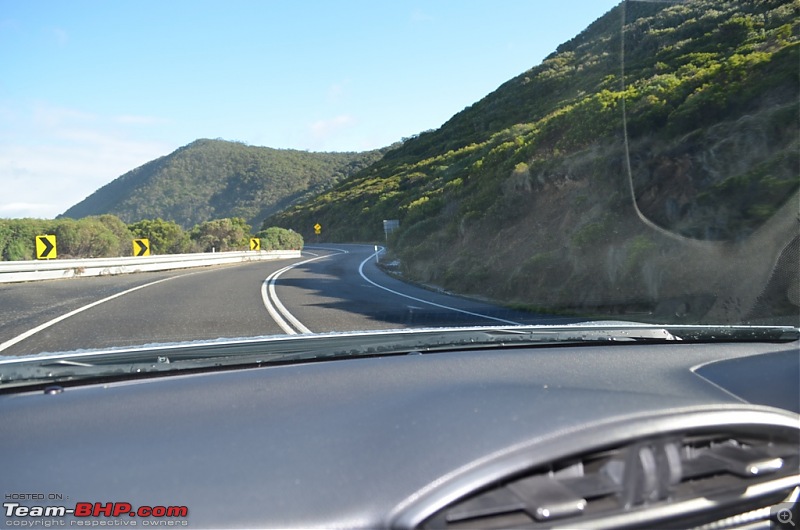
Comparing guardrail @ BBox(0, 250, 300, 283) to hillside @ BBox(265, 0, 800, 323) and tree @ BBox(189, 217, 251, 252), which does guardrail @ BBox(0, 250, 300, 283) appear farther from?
tree @ BBox(189, 217, 251, 252)

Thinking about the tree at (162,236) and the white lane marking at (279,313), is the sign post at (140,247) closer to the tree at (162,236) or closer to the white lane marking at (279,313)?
the tree at (162,236)

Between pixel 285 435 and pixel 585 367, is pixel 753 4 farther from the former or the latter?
pixel 285 435

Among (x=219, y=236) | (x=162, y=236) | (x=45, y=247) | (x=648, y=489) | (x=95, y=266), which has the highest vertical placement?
(x=648, y=489)

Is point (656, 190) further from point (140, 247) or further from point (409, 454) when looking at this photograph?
point (140, 247)

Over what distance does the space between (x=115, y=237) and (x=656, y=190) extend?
96.0 ft

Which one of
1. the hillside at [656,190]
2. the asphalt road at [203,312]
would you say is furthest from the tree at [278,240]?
the asphalt road at [203,312]

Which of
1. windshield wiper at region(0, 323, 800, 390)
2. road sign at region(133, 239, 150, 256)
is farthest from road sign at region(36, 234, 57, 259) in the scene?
windshield wiper at region(0, 323, 800, 390)

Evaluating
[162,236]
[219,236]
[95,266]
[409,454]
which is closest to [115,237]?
[162,236]

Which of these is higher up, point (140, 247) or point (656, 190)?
point (656, 190)

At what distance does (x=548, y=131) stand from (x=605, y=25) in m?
13.2

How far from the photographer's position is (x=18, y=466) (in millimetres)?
2275

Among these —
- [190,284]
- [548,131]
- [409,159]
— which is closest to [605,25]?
[548,131]

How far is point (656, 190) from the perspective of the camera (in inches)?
655

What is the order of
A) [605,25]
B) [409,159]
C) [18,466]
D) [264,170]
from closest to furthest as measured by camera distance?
[18,466], [605,25], [409,159], [264,170]
